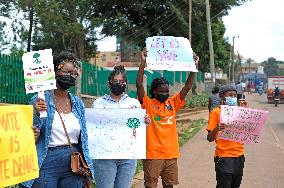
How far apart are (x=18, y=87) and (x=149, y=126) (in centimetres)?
448

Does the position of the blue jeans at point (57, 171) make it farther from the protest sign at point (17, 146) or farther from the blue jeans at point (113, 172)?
the blue jeans at point (113, 172)

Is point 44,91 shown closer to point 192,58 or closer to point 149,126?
point 149,126

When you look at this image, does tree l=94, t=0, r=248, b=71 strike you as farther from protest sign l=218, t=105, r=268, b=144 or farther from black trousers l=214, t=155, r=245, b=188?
black trousers l=214, t=155, r=245, b=188

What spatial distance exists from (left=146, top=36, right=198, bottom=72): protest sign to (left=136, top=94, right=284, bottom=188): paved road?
2.58 metres

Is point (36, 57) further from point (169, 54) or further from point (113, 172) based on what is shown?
point (169, 54)

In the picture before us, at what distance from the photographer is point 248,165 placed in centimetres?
962

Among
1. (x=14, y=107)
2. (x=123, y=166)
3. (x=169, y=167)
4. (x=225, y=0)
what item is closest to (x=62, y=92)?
(x=14, y=107)

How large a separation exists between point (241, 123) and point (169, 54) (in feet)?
4.03

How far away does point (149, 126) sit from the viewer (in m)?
5.18

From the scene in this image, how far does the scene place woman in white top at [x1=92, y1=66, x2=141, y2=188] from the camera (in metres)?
4.68

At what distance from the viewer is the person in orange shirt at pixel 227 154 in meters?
5.07

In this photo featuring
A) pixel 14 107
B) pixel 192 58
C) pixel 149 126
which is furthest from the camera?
pixel 192 58

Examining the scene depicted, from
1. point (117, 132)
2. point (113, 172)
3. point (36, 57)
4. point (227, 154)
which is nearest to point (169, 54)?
point (117, 132)

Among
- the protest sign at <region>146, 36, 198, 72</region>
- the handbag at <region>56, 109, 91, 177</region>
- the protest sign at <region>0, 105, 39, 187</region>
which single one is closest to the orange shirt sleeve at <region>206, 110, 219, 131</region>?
the protest sign at <region>146, 36, 198, 72</region>
